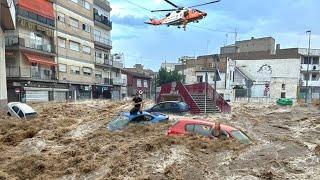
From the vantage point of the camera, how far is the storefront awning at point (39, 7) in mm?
40400

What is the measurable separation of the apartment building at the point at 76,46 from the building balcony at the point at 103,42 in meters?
1.60

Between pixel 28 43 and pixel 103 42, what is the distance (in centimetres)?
1877

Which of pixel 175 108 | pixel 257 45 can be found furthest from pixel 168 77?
pixel 175 108

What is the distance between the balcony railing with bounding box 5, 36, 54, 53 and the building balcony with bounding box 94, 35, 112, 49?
1246 centimetres

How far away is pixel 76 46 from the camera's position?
50.8 m

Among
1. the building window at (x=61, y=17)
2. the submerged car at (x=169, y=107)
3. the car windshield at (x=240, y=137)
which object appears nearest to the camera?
the car windshield at (x=240, y=137)

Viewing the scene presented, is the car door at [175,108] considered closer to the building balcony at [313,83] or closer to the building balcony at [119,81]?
the building balcony at [119,81]

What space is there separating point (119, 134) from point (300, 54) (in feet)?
198

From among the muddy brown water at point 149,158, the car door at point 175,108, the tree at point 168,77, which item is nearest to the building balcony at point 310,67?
the tree at point 168,77

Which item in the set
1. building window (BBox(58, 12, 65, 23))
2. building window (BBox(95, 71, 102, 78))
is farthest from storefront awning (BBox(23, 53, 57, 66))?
building window (BBox(95, 71, 102, 78))

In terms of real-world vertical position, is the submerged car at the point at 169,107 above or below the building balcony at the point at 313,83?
below

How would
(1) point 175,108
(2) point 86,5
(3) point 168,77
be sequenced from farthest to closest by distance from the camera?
1. (3) point 168,77
2. (2) point 86,5
3. (1) point 175,108

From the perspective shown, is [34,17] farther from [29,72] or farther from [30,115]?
[30,115]

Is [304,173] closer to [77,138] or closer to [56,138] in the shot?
[77,138]
